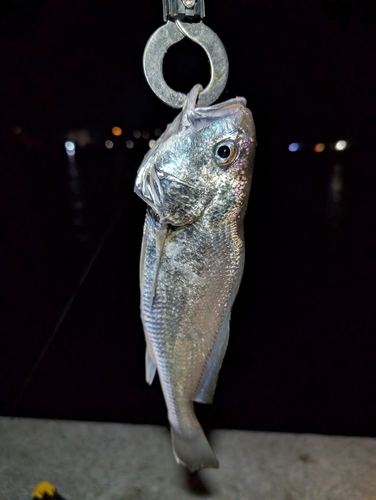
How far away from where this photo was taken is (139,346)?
1.24m

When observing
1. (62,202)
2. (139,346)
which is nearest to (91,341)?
(139,346)

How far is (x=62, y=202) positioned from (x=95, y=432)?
789mm

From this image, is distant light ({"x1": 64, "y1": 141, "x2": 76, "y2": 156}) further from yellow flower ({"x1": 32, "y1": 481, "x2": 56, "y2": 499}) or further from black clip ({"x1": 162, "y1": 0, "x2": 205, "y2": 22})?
yellow flower ({"x1": 32, "y1": 481, "x2": 56, "y2": 499})

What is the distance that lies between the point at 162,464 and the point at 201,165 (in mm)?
962

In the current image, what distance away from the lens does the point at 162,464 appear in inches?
46.3

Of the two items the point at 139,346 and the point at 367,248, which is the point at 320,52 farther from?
the point at 139,346

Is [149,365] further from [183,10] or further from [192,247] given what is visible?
[183,10]

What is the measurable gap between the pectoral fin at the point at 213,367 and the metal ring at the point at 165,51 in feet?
1.51

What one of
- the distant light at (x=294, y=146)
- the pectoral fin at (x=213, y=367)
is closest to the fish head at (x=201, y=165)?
the pectoral fin at (x=213, y=367)

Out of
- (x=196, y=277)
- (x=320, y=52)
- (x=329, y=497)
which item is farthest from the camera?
(x=329, y=497)

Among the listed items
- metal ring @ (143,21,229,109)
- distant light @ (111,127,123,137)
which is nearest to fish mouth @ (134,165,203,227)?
metal ring @ (143,21,229,109)

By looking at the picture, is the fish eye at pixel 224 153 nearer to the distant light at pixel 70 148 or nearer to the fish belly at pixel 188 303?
the fish belly at pixel 188 303

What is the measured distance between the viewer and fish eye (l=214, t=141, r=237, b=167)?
67cm

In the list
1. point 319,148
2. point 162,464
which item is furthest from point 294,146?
point 162,464
